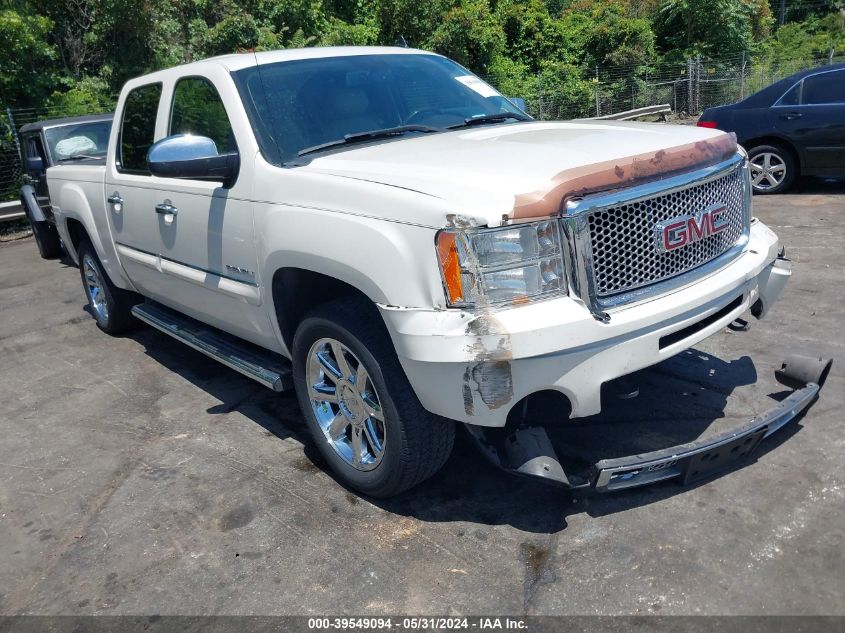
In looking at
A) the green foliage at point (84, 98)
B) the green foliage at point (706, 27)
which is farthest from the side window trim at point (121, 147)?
the green foliage at point (706, 27)

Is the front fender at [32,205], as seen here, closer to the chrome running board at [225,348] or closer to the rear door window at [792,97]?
the chrome running board at [225,348]

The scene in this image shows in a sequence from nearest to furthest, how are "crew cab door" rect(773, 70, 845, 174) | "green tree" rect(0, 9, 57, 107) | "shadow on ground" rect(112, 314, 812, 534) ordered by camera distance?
"shadow on ground" rect(112, 314, 812, 534) < "crew cab door" rect(773, 70, 845, 174) < "green tree" rect(0, 9, 57, 107)

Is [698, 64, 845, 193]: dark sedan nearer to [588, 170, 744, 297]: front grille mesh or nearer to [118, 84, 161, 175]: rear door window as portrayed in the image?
[588, 170, 744, 297]: front grille mesh

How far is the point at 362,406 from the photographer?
3242 mm

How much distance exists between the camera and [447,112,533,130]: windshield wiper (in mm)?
4023

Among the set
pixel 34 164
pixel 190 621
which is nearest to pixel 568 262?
pixel 190 621

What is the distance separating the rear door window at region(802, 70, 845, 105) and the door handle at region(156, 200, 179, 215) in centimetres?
797

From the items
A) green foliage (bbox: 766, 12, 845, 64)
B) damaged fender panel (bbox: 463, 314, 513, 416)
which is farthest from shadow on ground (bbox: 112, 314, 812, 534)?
green foliage (bbox: 766, 12, 845, 64)

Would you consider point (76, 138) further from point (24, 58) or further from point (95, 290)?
point (24, 58)

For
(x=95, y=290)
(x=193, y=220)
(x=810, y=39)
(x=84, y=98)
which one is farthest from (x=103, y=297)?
(x=810, y=39)

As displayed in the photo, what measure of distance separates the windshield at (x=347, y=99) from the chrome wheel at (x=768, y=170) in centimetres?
639

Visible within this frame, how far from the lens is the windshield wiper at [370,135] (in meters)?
3.56

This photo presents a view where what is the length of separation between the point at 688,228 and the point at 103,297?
16.1ft

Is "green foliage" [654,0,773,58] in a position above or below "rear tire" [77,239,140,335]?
above
